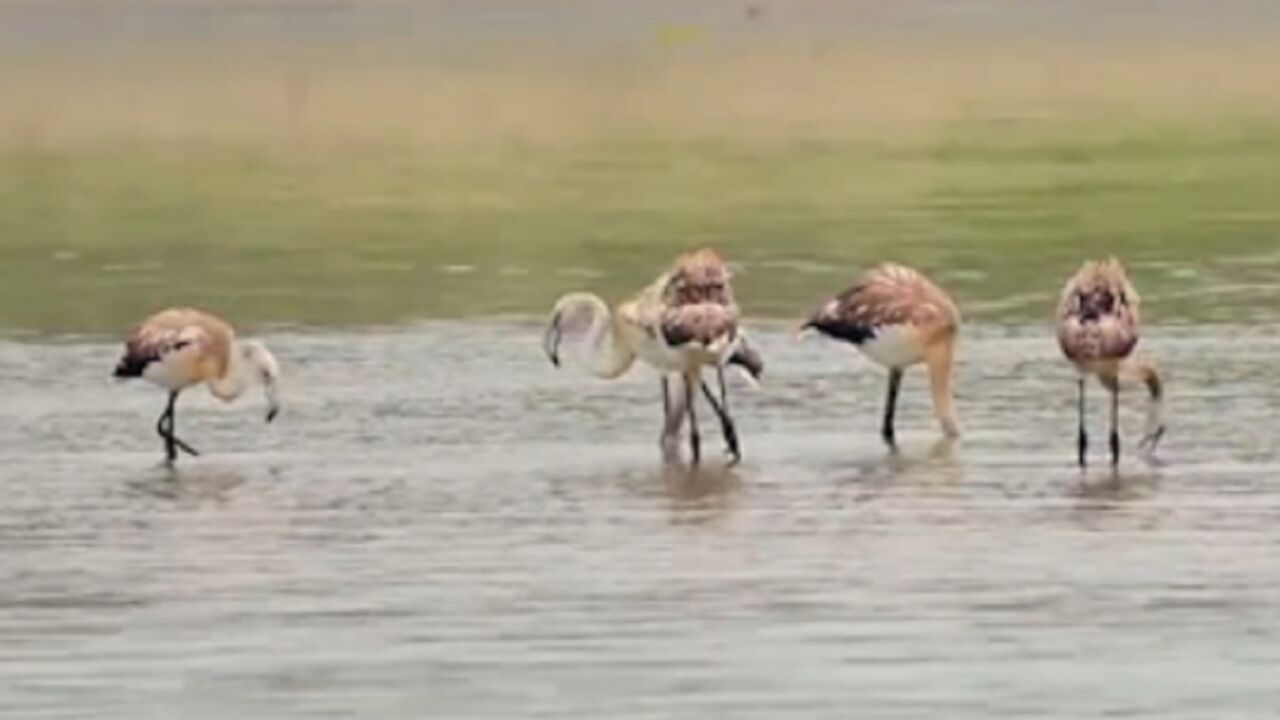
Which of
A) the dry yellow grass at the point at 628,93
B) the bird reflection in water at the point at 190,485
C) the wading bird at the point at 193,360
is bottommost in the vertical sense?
the dry yellow grass at the point at 628,93

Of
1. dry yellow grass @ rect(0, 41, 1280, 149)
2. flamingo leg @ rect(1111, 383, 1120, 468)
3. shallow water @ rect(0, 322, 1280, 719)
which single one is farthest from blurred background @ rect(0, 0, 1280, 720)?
dry yellow grass @ rect(0, 41, 1280, 149)

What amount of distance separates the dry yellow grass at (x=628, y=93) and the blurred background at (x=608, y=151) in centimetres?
9

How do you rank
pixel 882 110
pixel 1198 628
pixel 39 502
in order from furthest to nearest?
pixel 882 110
pixel 39 502
pixel 1198 628

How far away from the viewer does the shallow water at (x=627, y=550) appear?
43.5ft

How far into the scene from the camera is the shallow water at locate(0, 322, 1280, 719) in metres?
13.3

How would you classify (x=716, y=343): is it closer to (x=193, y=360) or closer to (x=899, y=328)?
(x=899, y=328)

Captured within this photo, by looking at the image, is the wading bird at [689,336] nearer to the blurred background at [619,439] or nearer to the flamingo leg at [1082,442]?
the blurred background at [619,439]

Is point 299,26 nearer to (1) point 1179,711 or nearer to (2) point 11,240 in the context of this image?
(2) point 11,240

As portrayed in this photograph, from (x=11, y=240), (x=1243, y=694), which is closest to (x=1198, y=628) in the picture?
(x=1243, y=694)

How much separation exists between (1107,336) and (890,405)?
104 centimetres

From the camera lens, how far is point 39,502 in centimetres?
1769

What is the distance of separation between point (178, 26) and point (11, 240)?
24436 millimetres

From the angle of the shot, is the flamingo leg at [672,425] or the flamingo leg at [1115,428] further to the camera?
the flamingo leg at [672,425]

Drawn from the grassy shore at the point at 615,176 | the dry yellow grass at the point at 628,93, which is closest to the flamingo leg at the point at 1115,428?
the grassy shore at the point at 615,176
